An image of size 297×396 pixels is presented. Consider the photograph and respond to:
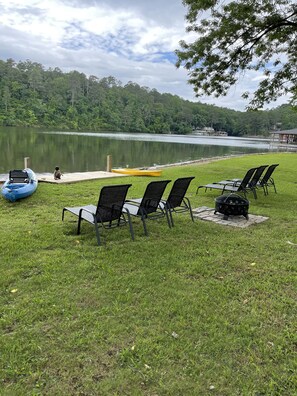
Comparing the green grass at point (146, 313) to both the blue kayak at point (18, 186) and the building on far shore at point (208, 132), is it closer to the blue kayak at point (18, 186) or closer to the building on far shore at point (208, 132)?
the blue kayak at point (18, 186)

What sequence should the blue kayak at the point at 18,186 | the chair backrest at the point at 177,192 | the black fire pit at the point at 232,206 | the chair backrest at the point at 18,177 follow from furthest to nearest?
the chair backrest at the point at 18,177
the blue kayak at the point at 18,186
the black fire pit at the point at 232,206
the chair backrest at the point at 177,192

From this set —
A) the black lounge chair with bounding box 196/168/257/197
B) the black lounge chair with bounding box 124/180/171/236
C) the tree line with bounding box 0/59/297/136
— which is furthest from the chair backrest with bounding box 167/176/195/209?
the tree line with bounding box 0/59/297/136

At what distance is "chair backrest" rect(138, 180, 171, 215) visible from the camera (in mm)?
4992

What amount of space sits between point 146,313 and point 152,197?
8.36ft

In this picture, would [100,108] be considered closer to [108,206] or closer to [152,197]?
[152,197]

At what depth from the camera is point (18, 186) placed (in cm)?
711

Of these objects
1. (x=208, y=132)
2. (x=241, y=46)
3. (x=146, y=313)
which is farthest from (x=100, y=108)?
(x=146, y=313)

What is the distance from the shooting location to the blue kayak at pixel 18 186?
6.94m

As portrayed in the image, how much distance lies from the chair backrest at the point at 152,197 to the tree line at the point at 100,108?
263ft

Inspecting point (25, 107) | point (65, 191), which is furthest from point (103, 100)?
point (65, 191)

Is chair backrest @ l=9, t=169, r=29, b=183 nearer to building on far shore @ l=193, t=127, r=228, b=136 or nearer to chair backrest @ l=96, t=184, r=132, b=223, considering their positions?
chair backrest @ l=96, t=184, r=132, b=223

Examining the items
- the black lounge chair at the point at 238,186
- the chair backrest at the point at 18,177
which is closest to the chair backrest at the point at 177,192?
the black lounge chair at the point at 238,186

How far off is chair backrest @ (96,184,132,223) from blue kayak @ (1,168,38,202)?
326cm

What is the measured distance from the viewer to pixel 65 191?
852 centimetres
